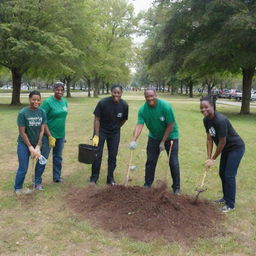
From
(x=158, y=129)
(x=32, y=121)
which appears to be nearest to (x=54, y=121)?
(x=32, y=121)

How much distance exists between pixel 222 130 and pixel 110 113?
202 cm

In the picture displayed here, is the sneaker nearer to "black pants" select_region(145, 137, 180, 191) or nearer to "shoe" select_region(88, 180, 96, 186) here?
"shoe" select_region(88, 180, 96, 186)

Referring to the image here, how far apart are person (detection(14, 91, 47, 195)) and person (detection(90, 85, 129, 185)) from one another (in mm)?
951

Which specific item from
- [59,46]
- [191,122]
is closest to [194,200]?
[191,122]

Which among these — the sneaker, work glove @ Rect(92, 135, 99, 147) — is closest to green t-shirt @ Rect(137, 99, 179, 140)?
work glove @ Rect(92, 135, 99, 147)

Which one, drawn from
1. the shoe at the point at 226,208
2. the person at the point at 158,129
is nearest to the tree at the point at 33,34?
the person at the point at 158,129

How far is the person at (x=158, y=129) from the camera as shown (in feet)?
18.5

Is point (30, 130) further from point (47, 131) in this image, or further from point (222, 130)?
point (222, 130)

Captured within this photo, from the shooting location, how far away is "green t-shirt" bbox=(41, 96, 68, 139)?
19.8 feet

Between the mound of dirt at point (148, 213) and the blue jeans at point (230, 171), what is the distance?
28cm

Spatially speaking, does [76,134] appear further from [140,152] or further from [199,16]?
[199,16]

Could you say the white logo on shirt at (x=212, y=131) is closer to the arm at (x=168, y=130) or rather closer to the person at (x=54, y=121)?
the arm at (x=168, y=130)

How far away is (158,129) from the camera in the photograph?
581cm

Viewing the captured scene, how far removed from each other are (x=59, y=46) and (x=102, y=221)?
18390 millimetres
